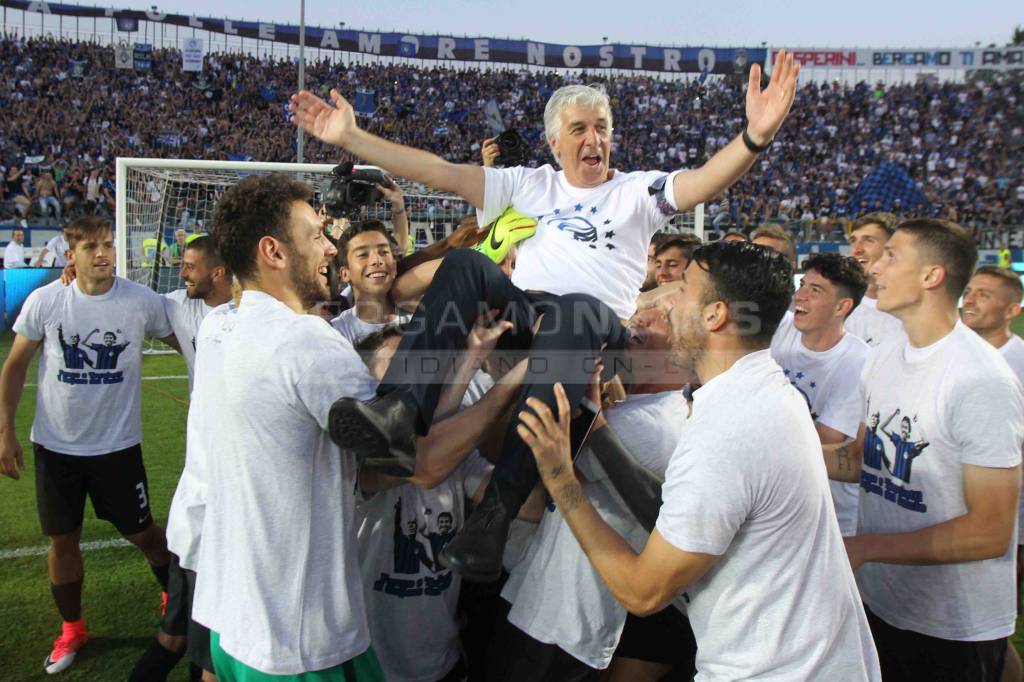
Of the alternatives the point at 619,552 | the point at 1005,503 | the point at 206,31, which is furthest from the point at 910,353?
the point at 206,31

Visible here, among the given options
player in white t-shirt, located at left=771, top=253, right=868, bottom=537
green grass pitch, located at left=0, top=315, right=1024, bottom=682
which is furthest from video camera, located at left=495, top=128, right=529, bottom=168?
green grass pitch, located at left=0, top=315, right=1024, bottom=682

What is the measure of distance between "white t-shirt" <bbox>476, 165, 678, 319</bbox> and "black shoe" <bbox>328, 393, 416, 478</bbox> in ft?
3.85

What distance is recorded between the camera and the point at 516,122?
127 ft

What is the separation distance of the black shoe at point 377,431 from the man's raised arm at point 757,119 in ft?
5.21

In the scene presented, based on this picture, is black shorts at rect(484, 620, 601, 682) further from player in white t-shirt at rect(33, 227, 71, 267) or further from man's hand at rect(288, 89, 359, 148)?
player in white t-shirt at rect(33, 227, 71, 267)


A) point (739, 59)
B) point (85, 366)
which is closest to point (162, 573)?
point (85, 366)

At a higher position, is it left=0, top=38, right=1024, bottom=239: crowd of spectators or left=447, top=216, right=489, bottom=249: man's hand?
left=0, top=38, right=1024, bottom=239: crowd of spectators

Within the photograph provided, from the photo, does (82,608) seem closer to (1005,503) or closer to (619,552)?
(619,552)

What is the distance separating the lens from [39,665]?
4.13 meters

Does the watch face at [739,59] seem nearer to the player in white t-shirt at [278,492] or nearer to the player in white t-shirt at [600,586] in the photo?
the player in white t-shirt at [600,586]

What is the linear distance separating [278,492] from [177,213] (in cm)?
1034

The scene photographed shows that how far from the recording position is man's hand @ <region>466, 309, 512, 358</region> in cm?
276

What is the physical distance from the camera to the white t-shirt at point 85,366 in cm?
461

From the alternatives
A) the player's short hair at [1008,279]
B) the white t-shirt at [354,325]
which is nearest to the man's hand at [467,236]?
the white t-shirt at [354,325]
